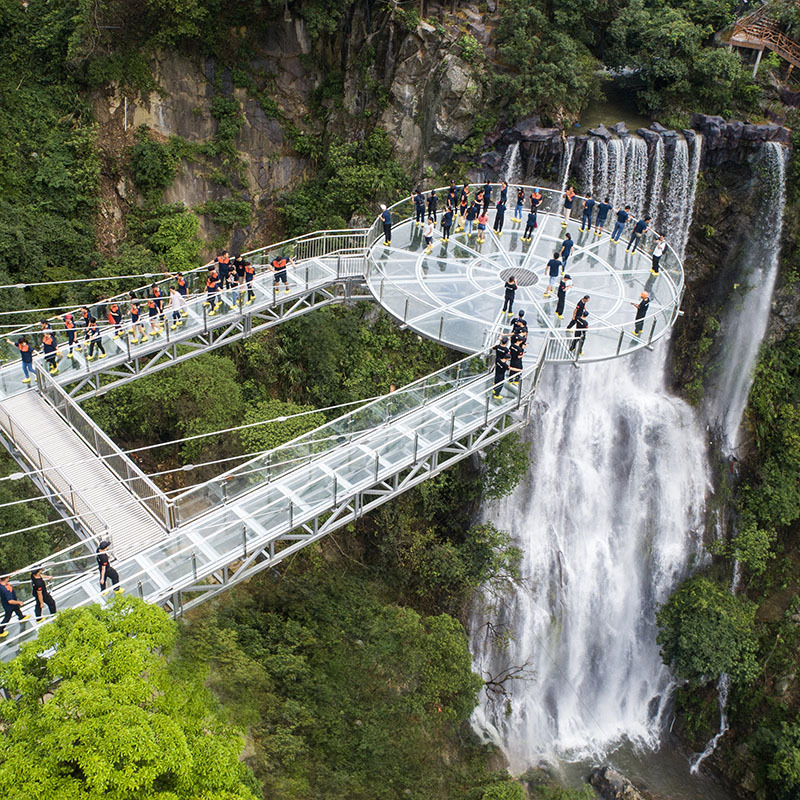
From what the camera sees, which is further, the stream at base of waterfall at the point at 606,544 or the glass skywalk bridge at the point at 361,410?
the stream at base of waterfall at the point at 606,544

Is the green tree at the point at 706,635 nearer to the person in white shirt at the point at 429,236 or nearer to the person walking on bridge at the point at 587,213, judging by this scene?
the person walking on bridge at the point at 587,213

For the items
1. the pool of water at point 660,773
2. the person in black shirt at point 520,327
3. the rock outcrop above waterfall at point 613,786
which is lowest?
the pool of water at point 660,773

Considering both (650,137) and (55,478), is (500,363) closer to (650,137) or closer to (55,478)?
(55,478)

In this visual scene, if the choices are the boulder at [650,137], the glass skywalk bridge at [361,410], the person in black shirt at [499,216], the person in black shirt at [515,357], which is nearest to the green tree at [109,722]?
the glass skywalk bridge at [361,410]

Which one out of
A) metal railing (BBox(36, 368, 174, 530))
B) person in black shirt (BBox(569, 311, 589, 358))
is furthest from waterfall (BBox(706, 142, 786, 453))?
metal railing (BBox(36, 368, 174, 530))

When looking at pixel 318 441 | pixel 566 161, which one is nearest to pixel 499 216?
pixel 566 161

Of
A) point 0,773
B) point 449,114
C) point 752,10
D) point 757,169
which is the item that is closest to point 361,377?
point 449,114
